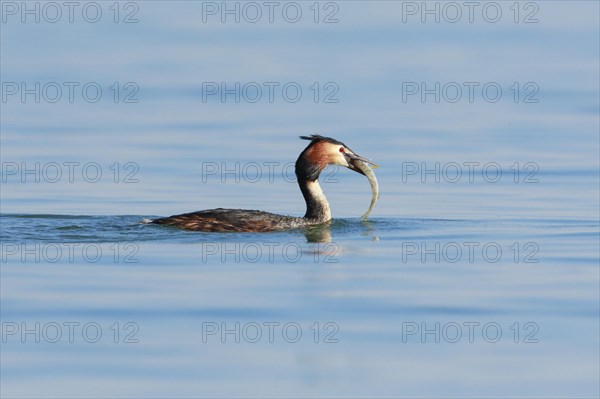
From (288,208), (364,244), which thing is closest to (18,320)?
(364,244)

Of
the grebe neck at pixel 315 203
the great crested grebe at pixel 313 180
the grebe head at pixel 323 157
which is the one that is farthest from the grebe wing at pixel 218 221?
the grebe head at pixel 323 157

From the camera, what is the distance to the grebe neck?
71.0 feet

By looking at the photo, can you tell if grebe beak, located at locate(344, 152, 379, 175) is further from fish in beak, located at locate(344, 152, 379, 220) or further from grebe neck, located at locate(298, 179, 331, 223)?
grebe neck, located at locate(298, 179, 331, 223)

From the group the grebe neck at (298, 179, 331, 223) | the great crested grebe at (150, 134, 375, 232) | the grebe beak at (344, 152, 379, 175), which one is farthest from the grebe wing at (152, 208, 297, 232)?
the grebe beak at (344, 152, 379, 175)

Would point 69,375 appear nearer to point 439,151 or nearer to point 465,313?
point 465,313

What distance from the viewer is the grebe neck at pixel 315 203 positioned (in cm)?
2164

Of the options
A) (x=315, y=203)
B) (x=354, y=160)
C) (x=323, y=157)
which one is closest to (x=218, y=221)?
(x=315, y=203)

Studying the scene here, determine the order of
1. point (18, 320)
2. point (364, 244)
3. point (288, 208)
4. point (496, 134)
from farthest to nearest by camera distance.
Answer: point (496, 134) → point (288, 208) → point (364, 244) → point (18, 320)

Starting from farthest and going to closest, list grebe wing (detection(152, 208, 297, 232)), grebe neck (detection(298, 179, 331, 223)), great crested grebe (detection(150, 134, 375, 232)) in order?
grebe neck (detection(298, 179, 331, 223))
great crested grebe (detection(150, 134, 375, 232))
grebe wing (detection(152, 208, 297, 232))

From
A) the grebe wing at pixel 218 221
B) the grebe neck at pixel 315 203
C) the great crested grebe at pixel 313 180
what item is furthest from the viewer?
the grebe neck at pixel 315 203

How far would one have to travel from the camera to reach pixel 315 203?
2166cm

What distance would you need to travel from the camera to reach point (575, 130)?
31.2m

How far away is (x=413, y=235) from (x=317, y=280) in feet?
12.0

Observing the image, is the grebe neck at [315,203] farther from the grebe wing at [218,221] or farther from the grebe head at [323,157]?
the grebe wing at [218,221]
